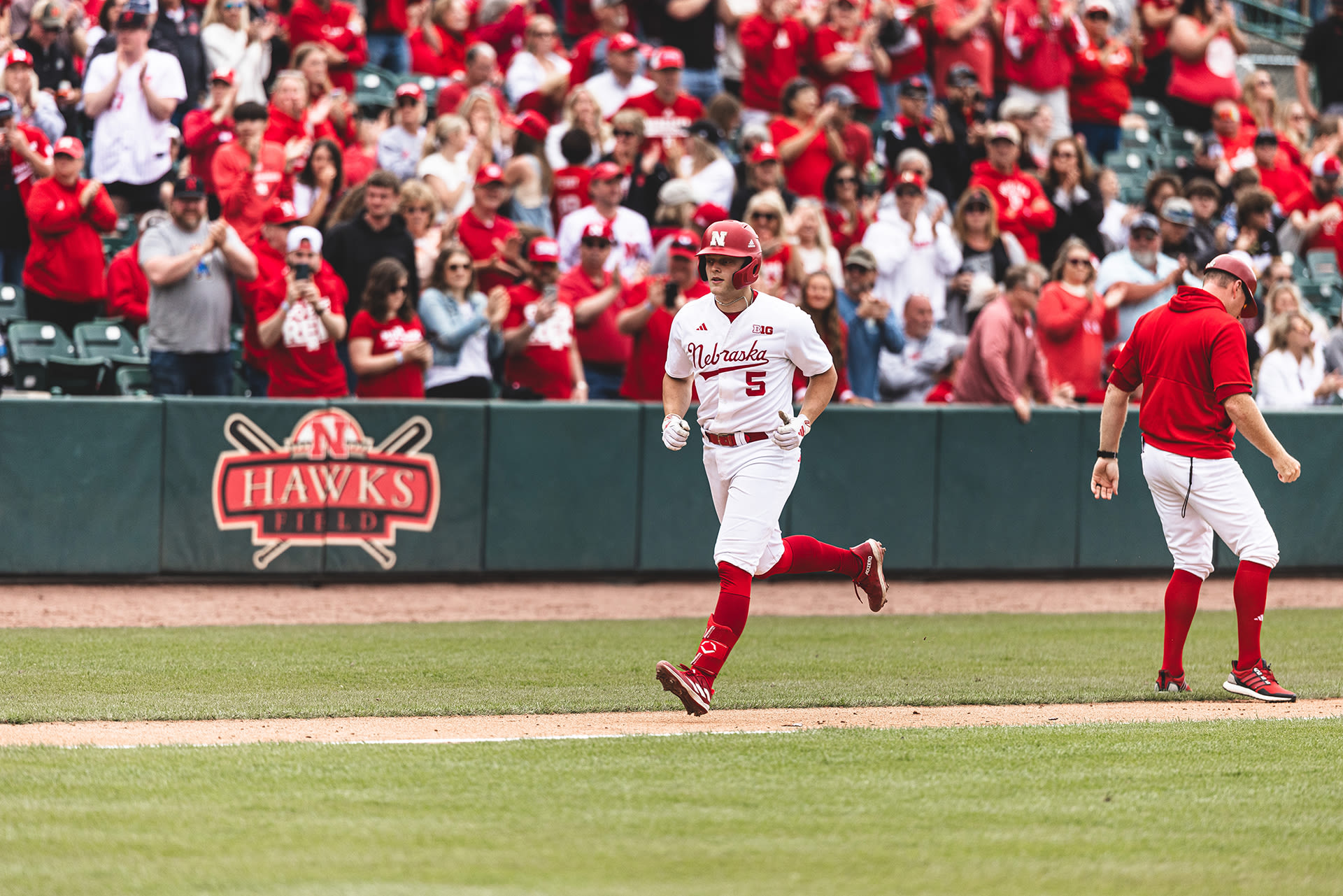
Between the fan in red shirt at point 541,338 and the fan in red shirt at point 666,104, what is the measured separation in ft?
11.1

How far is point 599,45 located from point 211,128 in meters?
4.56

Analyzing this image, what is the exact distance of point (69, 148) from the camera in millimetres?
12875

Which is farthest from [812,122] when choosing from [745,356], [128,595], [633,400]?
[745,356]

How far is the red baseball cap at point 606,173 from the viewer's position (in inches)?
544

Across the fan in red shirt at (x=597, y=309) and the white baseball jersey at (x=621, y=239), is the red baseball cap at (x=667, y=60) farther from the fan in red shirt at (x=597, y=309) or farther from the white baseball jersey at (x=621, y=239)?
the fan in red shirt at (x=597, y=309)

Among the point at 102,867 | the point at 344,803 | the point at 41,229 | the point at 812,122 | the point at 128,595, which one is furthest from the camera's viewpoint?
the point at 812,122

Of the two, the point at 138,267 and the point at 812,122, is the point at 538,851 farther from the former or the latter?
the point at 812,122

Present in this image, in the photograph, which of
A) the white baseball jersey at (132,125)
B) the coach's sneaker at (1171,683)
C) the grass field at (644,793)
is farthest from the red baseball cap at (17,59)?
the coach's sneaker at (1171,683)

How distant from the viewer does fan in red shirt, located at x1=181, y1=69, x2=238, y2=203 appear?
45.9ft

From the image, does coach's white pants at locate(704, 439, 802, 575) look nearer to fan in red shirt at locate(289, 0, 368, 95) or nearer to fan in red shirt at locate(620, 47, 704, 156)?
fan in red shirt at locate(620, 47, 704, 156)

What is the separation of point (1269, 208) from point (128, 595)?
11191 mm

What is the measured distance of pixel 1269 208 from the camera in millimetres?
16438

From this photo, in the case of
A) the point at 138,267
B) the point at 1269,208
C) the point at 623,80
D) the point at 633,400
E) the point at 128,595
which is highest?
the point at 623,80

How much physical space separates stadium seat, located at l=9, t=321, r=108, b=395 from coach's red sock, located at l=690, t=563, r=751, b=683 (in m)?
6.76
